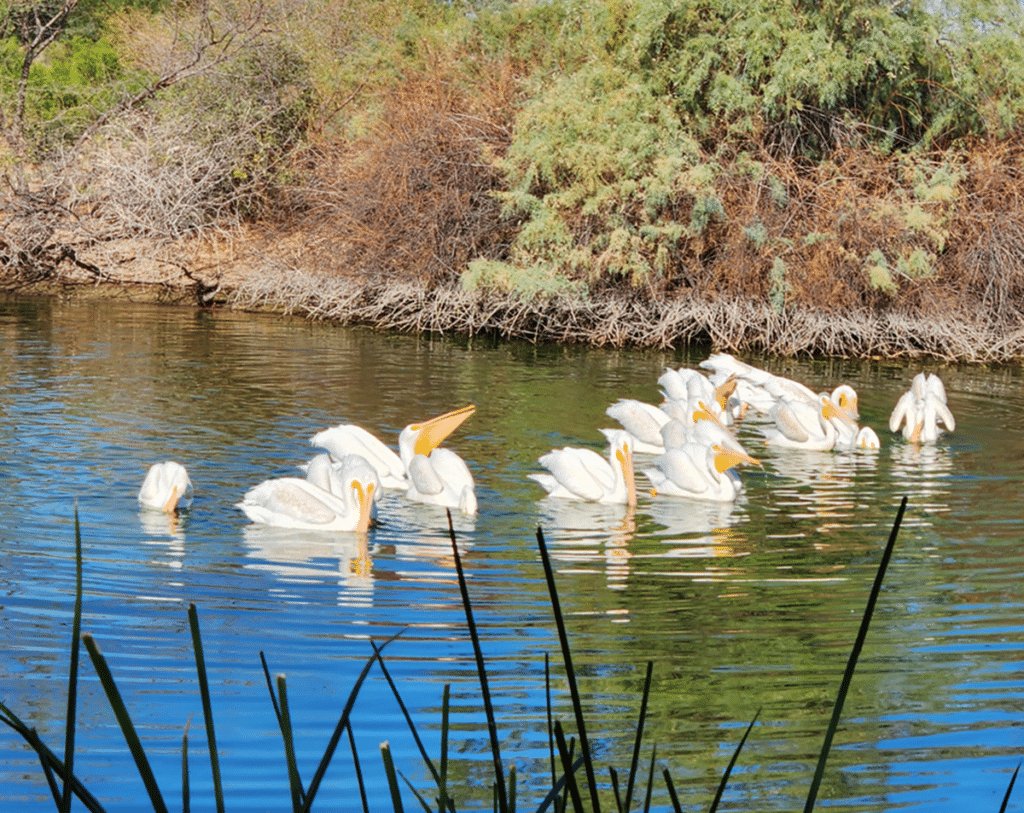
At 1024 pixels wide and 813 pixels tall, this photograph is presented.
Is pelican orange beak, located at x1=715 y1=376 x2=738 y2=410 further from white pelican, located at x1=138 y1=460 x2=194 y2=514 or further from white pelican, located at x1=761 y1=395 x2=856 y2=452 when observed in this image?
white pelican, located at x1=138 y1=460 x2=194 y2=514

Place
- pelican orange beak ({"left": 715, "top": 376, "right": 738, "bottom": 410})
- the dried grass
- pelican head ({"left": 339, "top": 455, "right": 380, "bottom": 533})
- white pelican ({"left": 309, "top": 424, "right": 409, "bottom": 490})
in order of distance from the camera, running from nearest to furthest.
A: 1. pelican head ({"left": 339, "top": 455, "right": 380, "bottom": 533})
2. white pelican ({"left": 309, "top": 424, "right": 409, "bottom": 490})
3. pelican orange beak ({"left": 715, "top": 376, "right": 738, "bottom": 410})
4. the dried grass

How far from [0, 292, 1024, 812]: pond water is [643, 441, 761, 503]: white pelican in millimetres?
183

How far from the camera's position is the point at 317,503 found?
739 centimetres

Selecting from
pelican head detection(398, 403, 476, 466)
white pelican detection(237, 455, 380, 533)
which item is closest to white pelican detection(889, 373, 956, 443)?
pelican head detection(398, 403, 476, 466)

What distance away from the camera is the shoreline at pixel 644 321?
55.5 feet

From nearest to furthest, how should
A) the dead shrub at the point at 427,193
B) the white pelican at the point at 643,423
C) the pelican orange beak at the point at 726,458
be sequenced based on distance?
the pelican orange beak at the point at 726,458
the white pelican at the point at 643,423
the dead shrub at the point at 427,193

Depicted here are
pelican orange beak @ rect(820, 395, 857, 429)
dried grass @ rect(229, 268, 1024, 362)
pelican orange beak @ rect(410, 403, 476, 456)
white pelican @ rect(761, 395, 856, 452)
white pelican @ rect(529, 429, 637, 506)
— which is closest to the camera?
white pelican @ rect(529, 429, 637, 506)

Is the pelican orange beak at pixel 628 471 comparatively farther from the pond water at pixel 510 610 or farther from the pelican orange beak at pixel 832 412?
the pelican orange beak at pixel 832 412

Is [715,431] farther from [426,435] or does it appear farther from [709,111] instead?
[709,111]

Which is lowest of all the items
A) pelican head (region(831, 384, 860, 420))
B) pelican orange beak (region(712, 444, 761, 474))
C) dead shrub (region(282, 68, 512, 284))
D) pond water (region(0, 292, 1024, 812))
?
pond water (region(0, 292, 1024, 812))

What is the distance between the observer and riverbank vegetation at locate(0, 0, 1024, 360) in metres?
16.4

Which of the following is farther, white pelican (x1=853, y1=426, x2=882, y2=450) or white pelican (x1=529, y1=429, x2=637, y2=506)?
white pelican (x1=853, y1=426, x2=882, y2=450)

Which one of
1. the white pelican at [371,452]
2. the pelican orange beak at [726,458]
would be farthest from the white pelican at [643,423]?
the white pelican at [371,452]

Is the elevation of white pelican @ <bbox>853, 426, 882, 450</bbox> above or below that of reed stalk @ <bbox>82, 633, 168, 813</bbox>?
below
